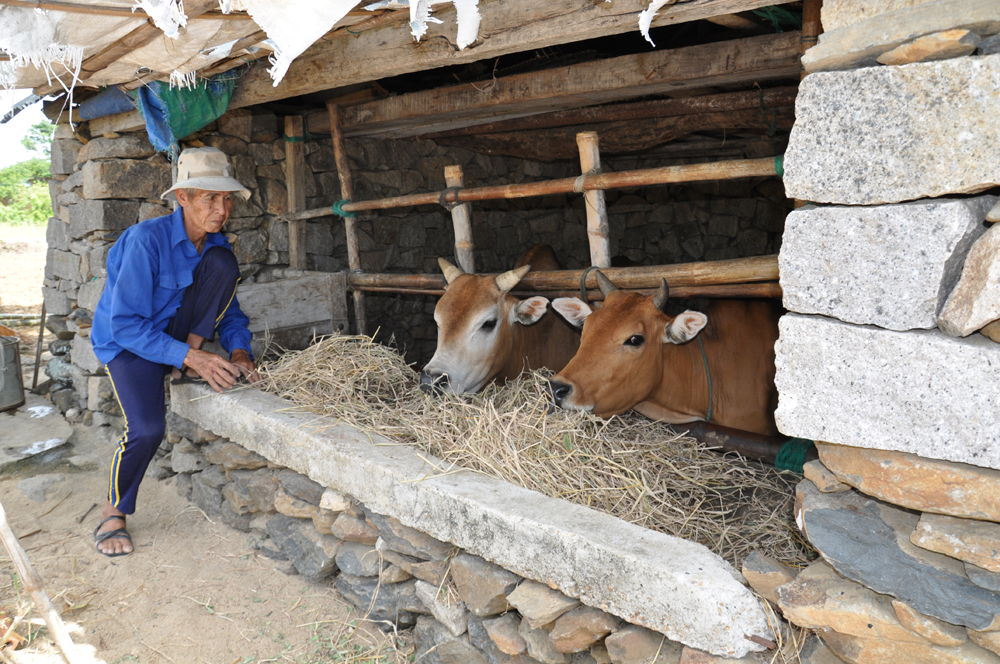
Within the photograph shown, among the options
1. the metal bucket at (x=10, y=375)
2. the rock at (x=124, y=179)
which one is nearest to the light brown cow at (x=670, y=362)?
the rock at (x=124, y=179)

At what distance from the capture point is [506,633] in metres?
2.57

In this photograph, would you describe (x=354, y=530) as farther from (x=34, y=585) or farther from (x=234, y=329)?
(x=234, y=329)

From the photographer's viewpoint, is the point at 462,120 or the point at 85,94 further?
the point at 462,120

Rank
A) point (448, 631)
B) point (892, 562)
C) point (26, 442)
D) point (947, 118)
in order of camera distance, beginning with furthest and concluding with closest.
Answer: point (26, 442) → point (448, 631) → point (892, 562) → point (947, 118)

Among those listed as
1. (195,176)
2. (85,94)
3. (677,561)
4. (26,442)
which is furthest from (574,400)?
(26,442)

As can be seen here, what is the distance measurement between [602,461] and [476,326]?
1.57m

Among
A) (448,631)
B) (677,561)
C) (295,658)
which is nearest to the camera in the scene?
(677,561)

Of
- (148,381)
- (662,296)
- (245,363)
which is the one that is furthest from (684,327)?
(148,381)

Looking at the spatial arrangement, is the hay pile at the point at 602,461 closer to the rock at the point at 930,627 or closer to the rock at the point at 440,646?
the rock at the point at 930,627

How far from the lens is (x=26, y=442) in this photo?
17.6 feet

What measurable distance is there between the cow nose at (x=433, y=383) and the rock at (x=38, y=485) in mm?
2782

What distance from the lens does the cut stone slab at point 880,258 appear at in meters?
1.67

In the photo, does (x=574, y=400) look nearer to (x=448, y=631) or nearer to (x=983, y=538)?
(x=448, y=631)

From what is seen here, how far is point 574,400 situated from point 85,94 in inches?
163
